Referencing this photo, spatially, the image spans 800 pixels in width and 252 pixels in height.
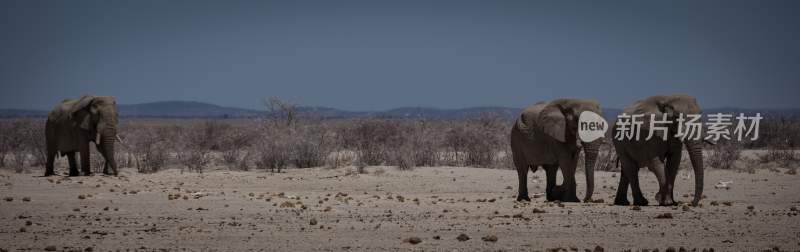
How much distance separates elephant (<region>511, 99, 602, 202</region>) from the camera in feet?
58.1

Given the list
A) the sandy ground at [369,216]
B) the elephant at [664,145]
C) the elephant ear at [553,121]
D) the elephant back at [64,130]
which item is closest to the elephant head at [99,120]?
the elephant back at [64,130]

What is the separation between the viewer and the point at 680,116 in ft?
53.5

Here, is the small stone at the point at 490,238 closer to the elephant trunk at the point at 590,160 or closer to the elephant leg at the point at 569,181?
the elephant trunk at the point at 590,160

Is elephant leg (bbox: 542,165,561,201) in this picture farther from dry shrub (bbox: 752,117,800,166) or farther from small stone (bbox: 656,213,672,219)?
dry shrub (bbox: 752,117,800,166)

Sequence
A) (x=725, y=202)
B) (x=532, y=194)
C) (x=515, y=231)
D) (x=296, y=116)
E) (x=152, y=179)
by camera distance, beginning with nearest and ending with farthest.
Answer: (x=515, y=231)
(x=725, y=202)
(x=532, y=194)
(x=152, y=179)
(x=296, y=116)

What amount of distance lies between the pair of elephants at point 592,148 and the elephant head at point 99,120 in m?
11.8

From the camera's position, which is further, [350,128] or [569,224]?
[350,128]

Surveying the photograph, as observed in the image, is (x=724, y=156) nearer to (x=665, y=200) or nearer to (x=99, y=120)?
(x=665, y=200)

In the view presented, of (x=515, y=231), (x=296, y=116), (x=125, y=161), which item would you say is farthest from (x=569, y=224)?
(x=296, y=116)

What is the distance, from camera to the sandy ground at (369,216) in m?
12.5

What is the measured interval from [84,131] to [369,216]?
504 inches

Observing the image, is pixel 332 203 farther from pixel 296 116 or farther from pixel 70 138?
pixel 296 116

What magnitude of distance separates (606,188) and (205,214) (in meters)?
10.1

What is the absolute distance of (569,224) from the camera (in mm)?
14258
